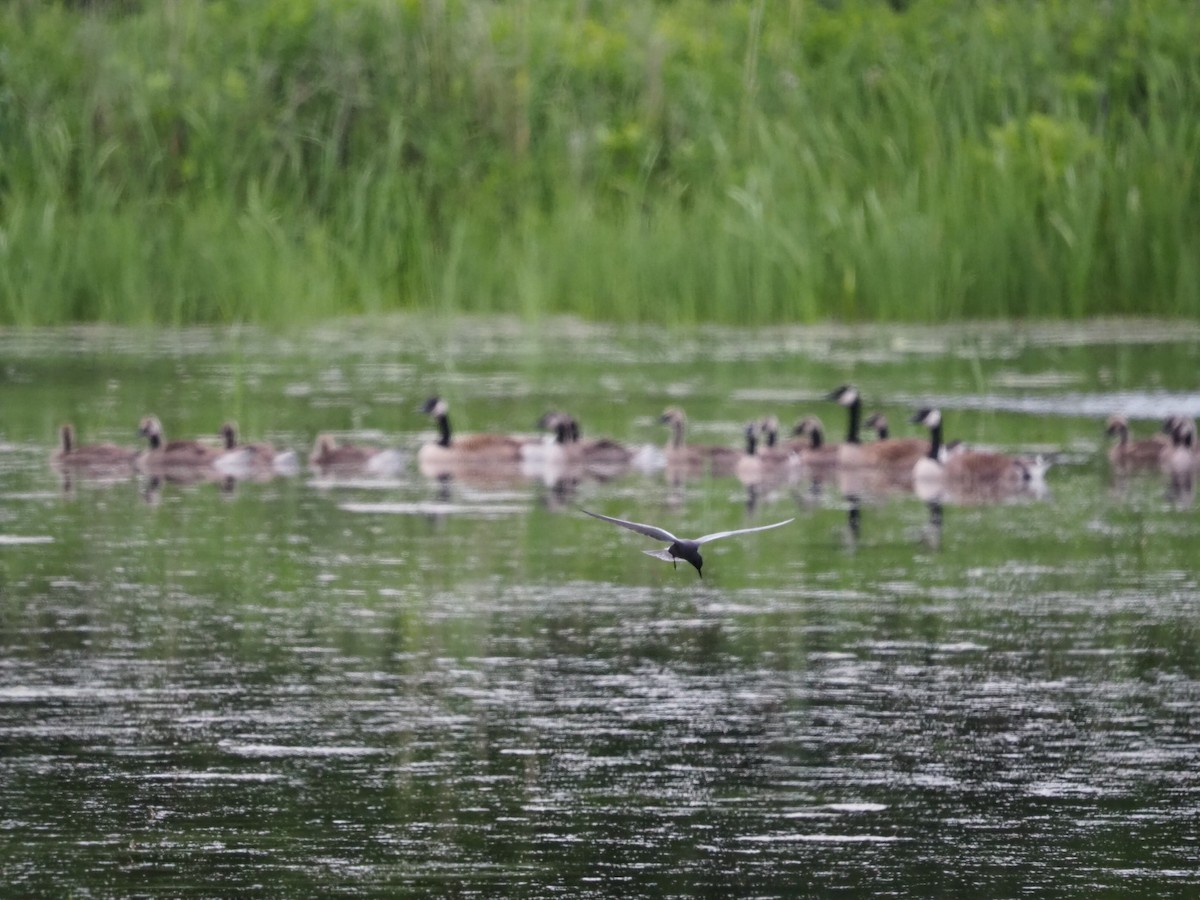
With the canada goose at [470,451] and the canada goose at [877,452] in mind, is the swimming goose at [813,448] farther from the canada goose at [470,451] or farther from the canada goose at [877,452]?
the canada goose at [470,451]

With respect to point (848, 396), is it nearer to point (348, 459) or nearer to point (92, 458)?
point (348, 459)

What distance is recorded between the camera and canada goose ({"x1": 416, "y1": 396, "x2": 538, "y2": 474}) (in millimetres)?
14156

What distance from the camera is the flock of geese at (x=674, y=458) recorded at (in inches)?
526

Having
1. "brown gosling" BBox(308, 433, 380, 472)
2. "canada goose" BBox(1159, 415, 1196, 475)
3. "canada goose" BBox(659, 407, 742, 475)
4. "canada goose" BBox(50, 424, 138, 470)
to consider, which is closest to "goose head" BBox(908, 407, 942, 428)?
"canada goose" BBox(659, 407, 742, 475)

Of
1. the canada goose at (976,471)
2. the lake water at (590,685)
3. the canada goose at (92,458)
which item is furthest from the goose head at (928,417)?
the canada goose at (92,458)

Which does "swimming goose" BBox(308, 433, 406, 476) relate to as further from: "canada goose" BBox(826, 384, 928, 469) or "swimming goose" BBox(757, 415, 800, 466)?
"canada goose" BBox(826, 384, 928, 469)

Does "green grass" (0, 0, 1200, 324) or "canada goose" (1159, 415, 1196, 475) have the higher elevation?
"green grass" (0, 0, 1200, 324)

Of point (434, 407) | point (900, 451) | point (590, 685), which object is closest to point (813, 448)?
point (900, 451)

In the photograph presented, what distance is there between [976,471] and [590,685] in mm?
5714

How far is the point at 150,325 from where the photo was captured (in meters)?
19.2

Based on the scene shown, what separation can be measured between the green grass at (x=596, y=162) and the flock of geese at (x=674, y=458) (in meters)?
4.40

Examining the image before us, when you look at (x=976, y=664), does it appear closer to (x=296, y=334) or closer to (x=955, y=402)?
(x=955, y=402)

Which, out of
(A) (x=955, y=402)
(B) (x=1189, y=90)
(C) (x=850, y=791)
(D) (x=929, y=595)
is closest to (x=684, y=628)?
(D) (x=929, y=595)

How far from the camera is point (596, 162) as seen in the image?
830 inches
